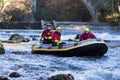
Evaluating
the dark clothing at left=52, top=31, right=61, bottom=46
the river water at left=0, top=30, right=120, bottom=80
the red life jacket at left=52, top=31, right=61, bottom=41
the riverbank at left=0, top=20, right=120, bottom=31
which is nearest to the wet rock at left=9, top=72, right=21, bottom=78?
the river water at left=0, top=30, right=120, bottom=80

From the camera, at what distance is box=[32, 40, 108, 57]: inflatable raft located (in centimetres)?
1605

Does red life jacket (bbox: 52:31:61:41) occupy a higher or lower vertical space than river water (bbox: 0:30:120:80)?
higher

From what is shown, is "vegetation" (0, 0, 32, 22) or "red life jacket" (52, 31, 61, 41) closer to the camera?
"red life jacket" (52, 31, 61, 41)

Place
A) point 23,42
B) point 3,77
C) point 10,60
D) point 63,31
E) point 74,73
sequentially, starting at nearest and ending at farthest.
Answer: point 3,77 < point 74,73 < point 10,60 < point 23,42 < point 63,31

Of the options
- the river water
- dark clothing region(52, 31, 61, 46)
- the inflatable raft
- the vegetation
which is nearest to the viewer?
the river water

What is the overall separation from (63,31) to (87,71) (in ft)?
58.3

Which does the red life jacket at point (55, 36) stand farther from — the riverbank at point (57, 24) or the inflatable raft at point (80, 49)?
the riverbank at point (57, 24)

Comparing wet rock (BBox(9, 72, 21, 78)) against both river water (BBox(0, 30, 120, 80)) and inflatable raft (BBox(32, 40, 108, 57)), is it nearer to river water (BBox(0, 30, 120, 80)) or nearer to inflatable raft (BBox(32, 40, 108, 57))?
river water (BBox(0, 30, 120, 80))

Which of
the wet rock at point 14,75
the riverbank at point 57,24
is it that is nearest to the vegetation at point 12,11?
the riverbank at point 57,24

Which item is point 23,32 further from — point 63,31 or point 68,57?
point 68,57

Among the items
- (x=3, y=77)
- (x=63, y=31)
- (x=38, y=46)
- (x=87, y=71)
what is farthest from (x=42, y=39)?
(x=63, y=31)

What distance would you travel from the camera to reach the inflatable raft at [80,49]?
1605 cm

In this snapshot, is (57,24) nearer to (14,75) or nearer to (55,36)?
(55,36)

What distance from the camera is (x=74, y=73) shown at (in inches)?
500
